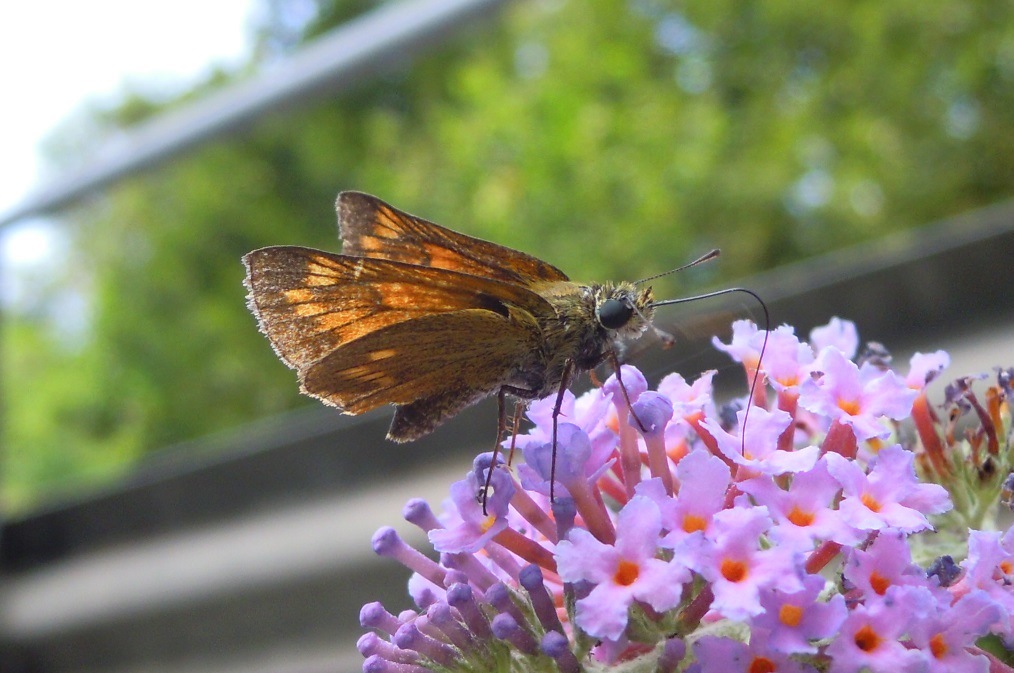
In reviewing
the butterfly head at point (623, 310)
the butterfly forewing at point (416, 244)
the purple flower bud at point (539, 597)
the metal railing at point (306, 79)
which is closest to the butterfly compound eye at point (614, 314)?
the butterfly head at point (623, 310)

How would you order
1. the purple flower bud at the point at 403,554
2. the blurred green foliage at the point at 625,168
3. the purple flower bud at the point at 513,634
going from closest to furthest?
1. the purple flower bud at the point at 513,634
2. the purple flower bud at the point at 403,554
3. the blurred green foliage at the point at 625,168

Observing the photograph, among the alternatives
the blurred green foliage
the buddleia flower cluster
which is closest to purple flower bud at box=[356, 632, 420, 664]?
the buddleia flower cluster

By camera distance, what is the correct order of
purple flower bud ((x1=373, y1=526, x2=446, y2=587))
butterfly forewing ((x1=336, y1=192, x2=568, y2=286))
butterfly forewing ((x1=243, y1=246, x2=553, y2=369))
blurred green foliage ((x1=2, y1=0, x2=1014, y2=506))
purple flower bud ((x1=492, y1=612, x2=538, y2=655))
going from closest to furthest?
purple flower bud ((x1=492, y1=612, x2=538, y2=655)), purple flower bud ((x1=373, y1=526, x2=446, y2=587)), butterfly forewing ((x1=243, y1=246, x2=553, y2=369)), butterfly forewing ((x1=336, y1=192, x2=568, y2=286)), blurred green foliage ((x1=2, y1=0, x2=1014, y2=506))

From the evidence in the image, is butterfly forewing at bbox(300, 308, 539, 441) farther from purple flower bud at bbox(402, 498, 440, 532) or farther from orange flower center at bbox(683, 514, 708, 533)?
orange flower center at bbox(683, 514, 708, 533)

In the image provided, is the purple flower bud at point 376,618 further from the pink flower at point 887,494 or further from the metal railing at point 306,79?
the metal railing at point 306,79

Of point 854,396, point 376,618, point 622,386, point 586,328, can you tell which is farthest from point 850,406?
point 376,618

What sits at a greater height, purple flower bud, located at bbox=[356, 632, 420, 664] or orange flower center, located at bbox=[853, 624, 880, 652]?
purple flower bud, located at bbox=[356, 632, 420, 664]

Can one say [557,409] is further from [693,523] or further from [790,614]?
[790,614]
